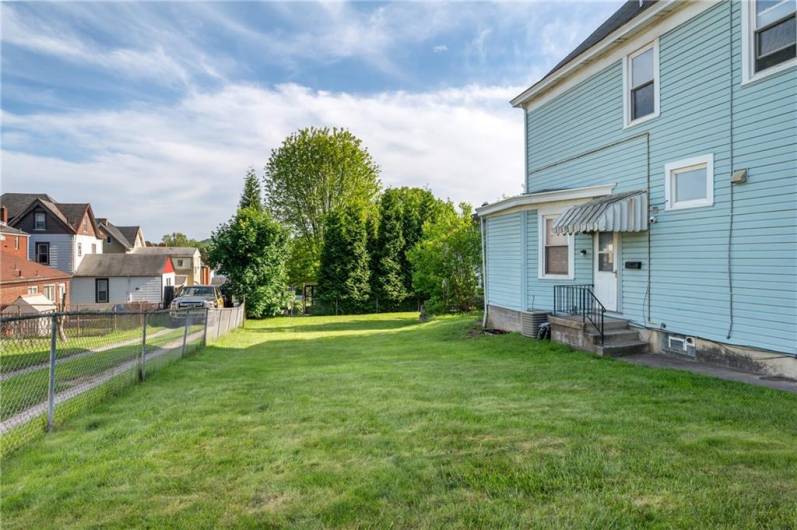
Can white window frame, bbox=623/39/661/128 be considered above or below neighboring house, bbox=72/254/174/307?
above

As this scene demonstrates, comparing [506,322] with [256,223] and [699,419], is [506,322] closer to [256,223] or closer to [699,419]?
[699,419]

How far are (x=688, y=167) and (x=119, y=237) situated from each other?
51488 mm

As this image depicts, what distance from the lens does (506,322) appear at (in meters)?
12.5

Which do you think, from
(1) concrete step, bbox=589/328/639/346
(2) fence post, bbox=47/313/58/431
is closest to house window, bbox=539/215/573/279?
(1) concrete step, bbox=589/328/639/346

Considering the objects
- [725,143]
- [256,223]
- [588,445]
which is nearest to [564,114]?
[725,143]

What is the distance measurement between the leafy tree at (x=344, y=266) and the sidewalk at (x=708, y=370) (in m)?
23.5

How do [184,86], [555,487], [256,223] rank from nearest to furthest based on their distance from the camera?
[555,487] < [184,86] < [256,223]

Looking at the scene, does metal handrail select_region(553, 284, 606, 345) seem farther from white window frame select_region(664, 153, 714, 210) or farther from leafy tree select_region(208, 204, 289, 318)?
leafy tree select_region(208, 204, 289, 318)

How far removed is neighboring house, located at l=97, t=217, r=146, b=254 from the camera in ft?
146

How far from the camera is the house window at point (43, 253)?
105ft

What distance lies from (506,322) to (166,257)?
3114 centimetres

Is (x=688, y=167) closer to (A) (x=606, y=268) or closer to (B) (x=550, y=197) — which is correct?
(A) (x=606, y=268)

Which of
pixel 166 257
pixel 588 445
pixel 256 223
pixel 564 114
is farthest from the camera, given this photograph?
pixel 166 257

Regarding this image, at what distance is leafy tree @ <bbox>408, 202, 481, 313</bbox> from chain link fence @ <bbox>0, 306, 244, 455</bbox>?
47.3ft
